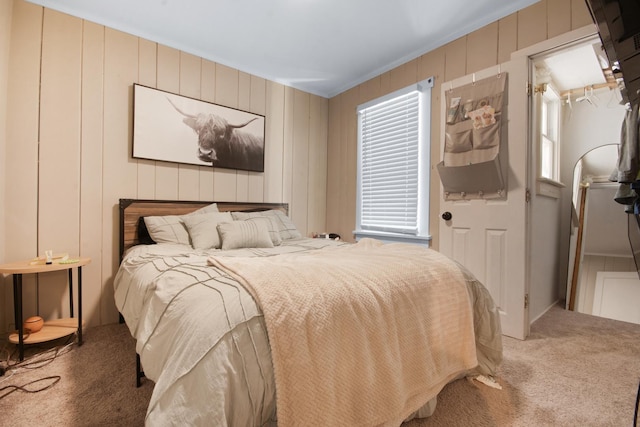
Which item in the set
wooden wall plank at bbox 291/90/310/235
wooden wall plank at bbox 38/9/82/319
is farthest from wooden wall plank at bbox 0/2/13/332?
wooden wall plank at bbox 291/90/310/235

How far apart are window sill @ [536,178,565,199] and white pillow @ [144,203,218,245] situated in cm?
297

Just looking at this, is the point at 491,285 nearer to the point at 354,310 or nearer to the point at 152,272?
the point at 354,310

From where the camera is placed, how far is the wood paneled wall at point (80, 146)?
7.04ft

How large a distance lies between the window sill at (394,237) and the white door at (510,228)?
465mm

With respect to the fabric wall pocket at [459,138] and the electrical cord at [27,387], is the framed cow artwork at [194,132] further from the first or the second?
the fabric wall pocket at [459,138]

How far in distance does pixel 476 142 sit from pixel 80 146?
319 centimetres

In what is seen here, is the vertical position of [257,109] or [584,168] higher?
[257,109]

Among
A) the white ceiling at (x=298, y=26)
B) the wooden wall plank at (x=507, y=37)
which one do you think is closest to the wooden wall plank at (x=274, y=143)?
the white ceiling at (x=298, y=26)

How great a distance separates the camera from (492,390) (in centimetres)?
152

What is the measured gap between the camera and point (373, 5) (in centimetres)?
227

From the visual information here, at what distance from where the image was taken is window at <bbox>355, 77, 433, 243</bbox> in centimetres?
291

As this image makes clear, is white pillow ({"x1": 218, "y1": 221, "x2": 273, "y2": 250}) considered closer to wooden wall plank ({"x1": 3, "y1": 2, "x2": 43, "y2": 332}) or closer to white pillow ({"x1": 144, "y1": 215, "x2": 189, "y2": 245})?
white pillow ({"x1": 144, "y1": 215, "x2": 189, "y2": 245})

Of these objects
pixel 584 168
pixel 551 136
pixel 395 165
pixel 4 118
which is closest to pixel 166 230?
pixel 4 118

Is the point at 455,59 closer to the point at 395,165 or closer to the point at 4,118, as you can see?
the point at 395,165
